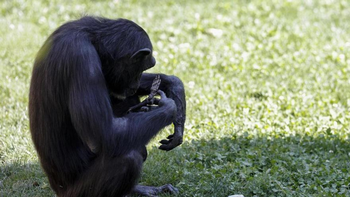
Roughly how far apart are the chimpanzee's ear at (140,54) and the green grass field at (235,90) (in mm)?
1309

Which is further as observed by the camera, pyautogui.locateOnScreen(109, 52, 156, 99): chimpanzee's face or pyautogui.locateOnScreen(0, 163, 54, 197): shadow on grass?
pyautogui.locateOnScreen(0, 163, 54, 197): shadow on grass

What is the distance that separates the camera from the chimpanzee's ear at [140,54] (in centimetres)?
430

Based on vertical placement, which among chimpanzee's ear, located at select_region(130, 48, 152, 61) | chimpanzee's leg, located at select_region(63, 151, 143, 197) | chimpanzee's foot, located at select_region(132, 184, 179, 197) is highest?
chimpanzee's ear, located at select_region(130, 48, 152, 61)

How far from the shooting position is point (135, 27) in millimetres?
4410

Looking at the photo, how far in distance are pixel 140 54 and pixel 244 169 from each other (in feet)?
5.30

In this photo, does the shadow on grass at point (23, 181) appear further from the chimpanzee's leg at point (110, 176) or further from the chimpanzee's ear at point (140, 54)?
the chimpanzee's ear at point (140, 54)

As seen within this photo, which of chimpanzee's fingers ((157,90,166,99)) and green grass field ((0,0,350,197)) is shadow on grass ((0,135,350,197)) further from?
chimpanzee's fingers ((157,90,166,99))

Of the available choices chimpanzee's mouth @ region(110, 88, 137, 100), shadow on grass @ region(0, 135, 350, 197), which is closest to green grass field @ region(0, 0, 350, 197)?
shadow on grass @ region(0, 135, 350, 197)

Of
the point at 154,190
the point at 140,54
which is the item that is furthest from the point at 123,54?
the point at 154,190

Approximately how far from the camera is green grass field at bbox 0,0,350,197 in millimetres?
5234

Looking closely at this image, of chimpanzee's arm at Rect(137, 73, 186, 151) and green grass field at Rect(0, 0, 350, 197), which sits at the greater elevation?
chimpanzee's arm at Rect(137, 73, 186, 151)

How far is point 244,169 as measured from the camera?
17.3ft

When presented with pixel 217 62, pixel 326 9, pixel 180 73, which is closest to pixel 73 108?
pixel 180 73

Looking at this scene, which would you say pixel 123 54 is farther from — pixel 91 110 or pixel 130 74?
pixel 91 110
